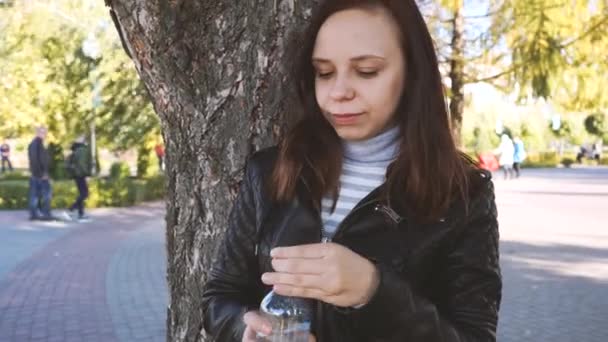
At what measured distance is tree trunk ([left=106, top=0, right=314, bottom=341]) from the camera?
1872 millimetres

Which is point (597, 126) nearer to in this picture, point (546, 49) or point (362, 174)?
point (546, 49)

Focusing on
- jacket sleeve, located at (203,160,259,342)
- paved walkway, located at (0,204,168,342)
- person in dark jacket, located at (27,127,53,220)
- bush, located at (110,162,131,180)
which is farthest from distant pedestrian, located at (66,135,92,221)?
jacket sleeve, located at (203,160,259,342)

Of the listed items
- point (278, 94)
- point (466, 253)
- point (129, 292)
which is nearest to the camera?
point (466, 253)

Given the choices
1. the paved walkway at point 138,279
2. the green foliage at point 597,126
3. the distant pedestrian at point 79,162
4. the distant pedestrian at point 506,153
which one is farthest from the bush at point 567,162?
the distant pedestrian at point 79,162

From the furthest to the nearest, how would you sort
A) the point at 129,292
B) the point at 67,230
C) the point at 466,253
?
1. the point at 67,230
2. the point at 129,292
3. the point at 466,253

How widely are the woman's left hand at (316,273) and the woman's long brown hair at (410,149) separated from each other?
0.76ft

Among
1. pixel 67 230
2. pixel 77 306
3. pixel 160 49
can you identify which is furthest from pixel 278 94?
pixel 67 230

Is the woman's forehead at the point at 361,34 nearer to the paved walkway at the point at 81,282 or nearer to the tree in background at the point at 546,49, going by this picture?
the paved walkway at the point at 81,282

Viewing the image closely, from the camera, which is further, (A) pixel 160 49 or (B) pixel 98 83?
(B) pixel 98 83

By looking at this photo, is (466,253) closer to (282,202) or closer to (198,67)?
(282,202)

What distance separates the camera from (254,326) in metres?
1.16

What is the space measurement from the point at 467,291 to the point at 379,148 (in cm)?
33

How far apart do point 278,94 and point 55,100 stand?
17.5 meters

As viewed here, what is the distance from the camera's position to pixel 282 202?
136 cm
